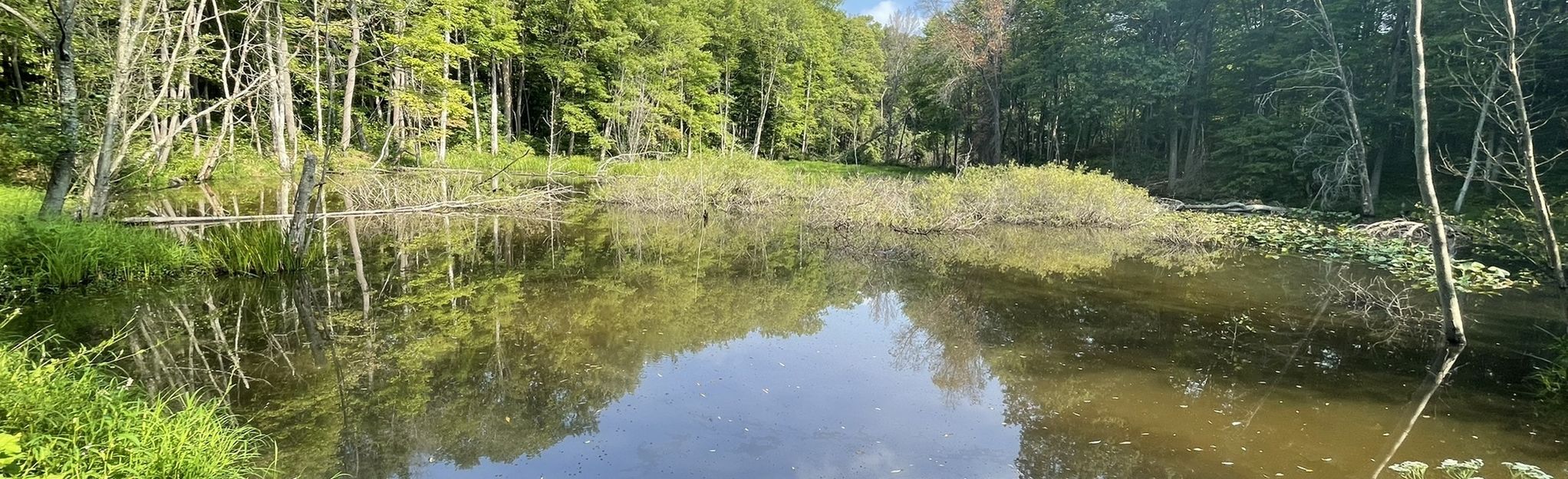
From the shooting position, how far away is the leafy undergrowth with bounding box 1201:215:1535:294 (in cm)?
930

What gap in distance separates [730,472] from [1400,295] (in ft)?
29.2

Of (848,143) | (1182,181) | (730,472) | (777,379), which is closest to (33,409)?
(730,472)

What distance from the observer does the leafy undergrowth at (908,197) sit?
1512 cm

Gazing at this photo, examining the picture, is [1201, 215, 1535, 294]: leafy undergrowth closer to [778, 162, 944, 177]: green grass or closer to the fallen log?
the fallen log

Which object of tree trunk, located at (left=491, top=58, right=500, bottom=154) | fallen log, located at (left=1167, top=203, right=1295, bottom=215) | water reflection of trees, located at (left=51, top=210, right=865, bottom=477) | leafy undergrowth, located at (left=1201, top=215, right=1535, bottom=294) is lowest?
water reflection of trees, located at (left=51, top=210, right=865, bottom=477)

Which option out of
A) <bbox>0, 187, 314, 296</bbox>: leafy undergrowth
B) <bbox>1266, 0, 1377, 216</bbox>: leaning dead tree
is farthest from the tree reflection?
<bbox>1266, 0, 1377, 216</bbox>: leaning dead tree

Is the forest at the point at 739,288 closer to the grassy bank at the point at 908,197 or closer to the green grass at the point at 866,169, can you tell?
the grassy bank at the point at 908,197

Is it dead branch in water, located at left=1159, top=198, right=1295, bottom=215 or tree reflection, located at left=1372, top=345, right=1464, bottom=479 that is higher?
dead branch in water, located at left=1159, top=198, right=1295, bottom=215

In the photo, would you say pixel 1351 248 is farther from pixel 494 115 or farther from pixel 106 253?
pixel 494 115

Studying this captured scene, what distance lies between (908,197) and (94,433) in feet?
47.3

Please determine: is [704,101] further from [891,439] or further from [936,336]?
[891,439]

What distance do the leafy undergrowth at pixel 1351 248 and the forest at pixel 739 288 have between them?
0.36ft

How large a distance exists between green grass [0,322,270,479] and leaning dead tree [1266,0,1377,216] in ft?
67.6

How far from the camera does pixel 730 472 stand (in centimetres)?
410
